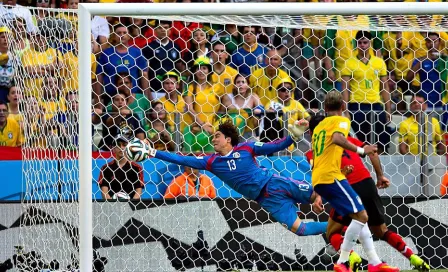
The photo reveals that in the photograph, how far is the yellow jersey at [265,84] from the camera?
9.47m

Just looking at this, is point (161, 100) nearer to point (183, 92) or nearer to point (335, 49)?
point (183, 92)

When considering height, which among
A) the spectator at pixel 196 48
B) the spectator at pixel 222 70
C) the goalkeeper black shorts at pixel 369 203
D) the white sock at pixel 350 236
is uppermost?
the spectator at pixel 196 48

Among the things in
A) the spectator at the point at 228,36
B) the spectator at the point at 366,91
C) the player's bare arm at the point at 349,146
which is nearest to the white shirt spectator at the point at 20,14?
the spectator at the point at 228,36

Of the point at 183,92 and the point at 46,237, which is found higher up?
the point at 183,92

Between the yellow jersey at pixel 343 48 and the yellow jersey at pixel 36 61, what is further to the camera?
the yellow jersey at pixel 343 48

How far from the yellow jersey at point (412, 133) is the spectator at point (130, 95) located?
2.33 meters

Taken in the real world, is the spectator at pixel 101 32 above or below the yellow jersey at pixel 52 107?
above

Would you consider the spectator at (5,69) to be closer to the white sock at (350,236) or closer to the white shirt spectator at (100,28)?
the white shirt spectator at (100,28)

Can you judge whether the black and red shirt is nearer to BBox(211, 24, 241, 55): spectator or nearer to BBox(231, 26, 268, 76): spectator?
BBox(231, 26, 268, 76): spectator

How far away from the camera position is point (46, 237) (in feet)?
28.0

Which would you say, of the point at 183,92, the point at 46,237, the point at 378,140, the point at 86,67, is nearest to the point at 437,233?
the point at 378,140

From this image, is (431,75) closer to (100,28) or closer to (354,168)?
(354,168)

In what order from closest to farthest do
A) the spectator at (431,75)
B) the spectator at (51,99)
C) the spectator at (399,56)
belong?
the spectator at (51,99), the spectator at (431,75), the spectator at (399,56)

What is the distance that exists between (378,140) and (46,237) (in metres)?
3.14
